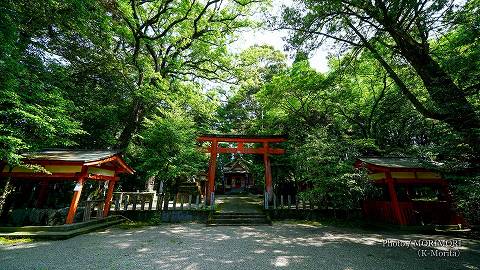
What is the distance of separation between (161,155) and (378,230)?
10889 millimetres

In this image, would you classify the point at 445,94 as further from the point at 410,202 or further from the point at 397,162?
the point at 410,202

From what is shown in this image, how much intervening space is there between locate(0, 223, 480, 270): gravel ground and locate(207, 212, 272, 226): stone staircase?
102 inches

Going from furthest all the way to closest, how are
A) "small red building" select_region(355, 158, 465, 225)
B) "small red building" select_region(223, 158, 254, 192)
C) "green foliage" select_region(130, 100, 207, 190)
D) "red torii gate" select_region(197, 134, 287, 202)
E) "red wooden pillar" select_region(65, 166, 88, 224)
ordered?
"small red building" select_region(223, 158, 254, 192) → "red torii gate" select_region(197, 134, 287, 202) → "green foliage" select_region(130, 100, 207, 190) → "small red building" select_region(355, 158, 465, 225) → "red wooden pillar" select_region(65, 166, 88, 224)

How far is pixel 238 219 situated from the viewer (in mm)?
11023

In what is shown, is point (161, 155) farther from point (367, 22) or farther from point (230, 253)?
point (367, 22)

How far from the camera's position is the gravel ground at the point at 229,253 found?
193 inches

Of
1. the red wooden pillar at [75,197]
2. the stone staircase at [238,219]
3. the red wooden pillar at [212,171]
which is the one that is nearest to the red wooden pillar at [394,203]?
the stone staircase at [238,219]

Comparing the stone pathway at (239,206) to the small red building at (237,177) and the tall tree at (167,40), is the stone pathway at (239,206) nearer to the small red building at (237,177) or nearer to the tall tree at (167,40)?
the tall tree at (167,40)

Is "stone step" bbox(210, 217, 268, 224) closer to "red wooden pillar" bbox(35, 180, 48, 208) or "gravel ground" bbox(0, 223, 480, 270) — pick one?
"gravel ground" bbox(0, 223, 480, 270)

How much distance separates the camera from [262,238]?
25.0 feet

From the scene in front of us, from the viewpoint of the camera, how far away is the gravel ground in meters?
4.89

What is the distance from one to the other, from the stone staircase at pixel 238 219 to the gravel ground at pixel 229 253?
2.58 m

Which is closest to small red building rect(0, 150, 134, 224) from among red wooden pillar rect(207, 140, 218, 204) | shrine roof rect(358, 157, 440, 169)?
red wooden pillar rect(207, 140, 218, 204)

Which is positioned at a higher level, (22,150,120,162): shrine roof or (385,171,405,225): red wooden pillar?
(22,150,120,162): shrine roof
